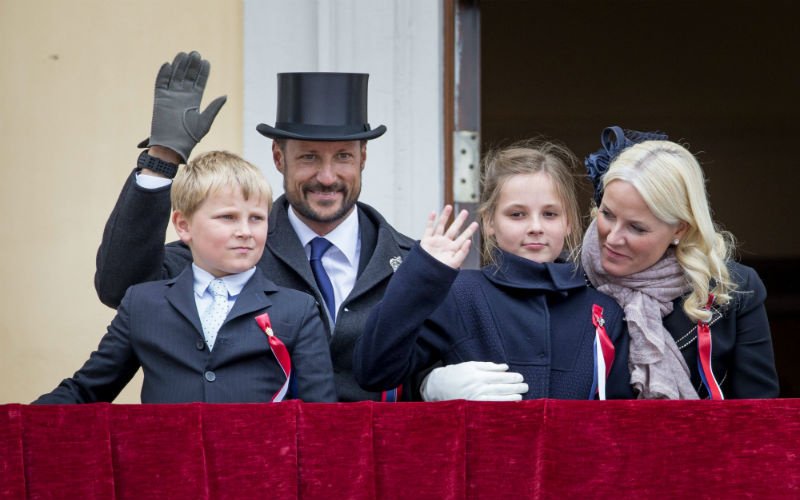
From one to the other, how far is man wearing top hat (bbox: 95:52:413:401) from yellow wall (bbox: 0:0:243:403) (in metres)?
0.68

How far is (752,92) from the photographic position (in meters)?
8.46

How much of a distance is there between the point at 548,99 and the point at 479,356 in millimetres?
6010

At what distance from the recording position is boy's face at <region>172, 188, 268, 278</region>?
2.71 meters

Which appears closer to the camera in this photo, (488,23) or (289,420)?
(289,420)

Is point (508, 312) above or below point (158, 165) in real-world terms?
below

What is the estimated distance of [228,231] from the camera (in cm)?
270

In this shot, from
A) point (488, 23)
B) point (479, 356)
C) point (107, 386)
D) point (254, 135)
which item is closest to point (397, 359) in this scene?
point (479, 356)

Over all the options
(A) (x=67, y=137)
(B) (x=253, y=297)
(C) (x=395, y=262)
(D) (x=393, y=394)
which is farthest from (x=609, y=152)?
(A) (x=67, y=137)

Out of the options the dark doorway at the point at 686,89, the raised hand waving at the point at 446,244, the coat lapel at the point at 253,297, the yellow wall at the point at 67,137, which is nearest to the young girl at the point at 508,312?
the raised hand waving at the point at 446,244

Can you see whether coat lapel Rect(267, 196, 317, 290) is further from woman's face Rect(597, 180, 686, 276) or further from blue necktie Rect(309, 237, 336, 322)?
woman's face Rect(597, 180, 686, 276)

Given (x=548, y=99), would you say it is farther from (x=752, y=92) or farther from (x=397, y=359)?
(x=397, y=359)

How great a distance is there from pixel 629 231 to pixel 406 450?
66cm

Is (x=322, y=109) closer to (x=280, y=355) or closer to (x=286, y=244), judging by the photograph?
(x=286, y=244)

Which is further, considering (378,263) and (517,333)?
(378,263)
